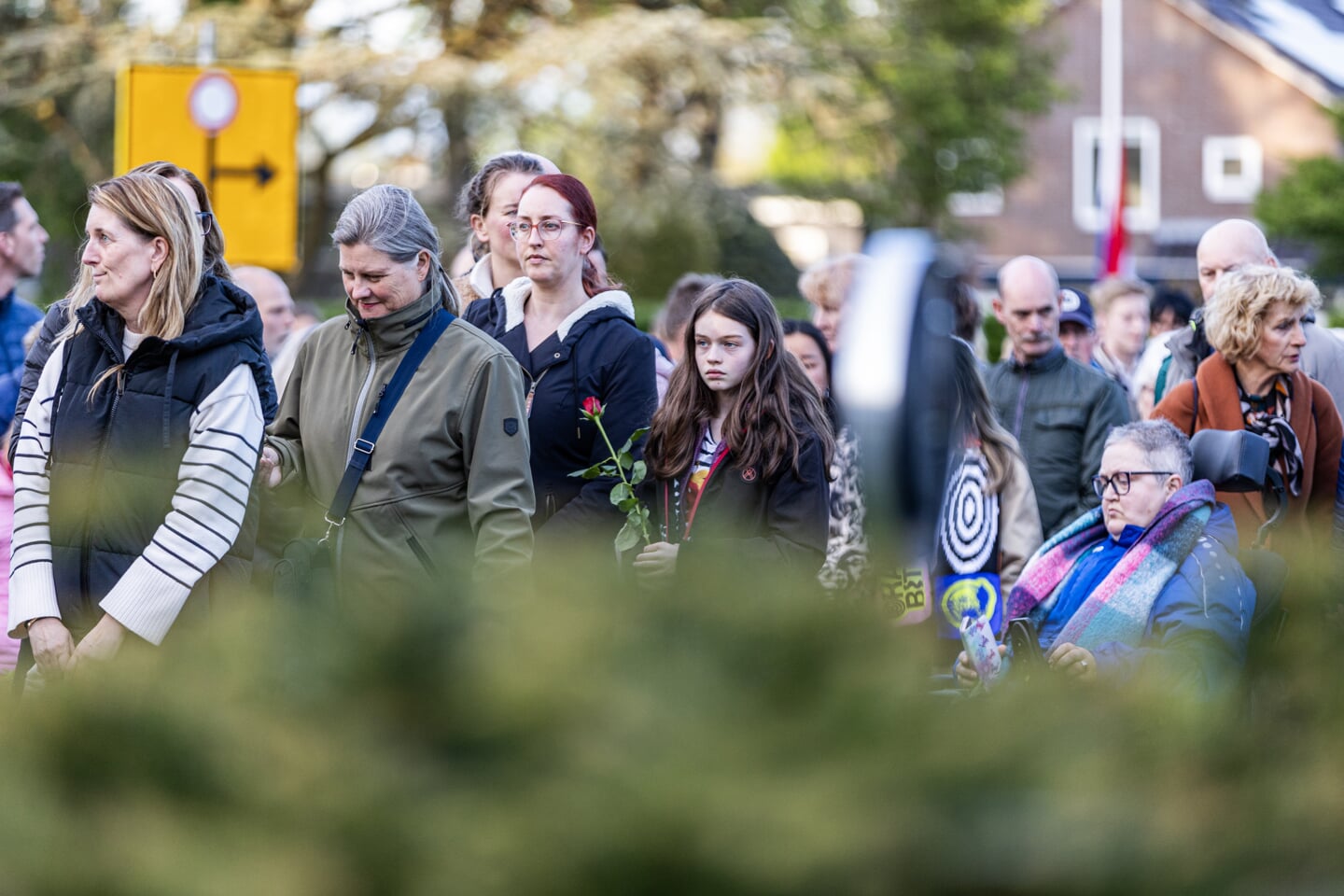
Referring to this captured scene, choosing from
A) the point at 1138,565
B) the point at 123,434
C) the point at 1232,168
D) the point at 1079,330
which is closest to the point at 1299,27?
the point at 1232,168

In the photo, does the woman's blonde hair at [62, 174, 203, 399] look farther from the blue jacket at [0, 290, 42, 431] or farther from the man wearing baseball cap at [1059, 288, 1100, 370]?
the man wearing baseball cap at [1059, 288, 1100, 370]

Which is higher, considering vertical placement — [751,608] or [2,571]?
[751,608]

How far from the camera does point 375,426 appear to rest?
393cm

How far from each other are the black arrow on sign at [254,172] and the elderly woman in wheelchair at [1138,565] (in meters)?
5.84

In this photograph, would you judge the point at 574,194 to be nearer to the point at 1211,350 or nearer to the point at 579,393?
the point at 579,393

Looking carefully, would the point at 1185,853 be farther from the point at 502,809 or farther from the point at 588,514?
the point at 588,514

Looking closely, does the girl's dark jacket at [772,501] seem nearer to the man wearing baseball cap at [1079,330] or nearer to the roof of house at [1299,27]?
the man wearing baseball cap at [1079,330]

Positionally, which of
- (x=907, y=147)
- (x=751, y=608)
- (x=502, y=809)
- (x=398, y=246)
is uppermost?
(x=907, y=147)

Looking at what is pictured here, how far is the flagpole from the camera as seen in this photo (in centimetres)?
2370

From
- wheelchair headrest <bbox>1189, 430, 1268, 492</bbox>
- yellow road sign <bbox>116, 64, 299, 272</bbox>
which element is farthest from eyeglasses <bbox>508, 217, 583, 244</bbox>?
yellow road sign <bbox>116, 64, 299, 272</bbox>

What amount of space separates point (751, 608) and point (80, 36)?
86.3ft

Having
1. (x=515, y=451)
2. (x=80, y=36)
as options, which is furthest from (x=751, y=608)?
(x=80, y=36)

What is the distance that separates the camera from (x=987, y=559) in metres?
5.02

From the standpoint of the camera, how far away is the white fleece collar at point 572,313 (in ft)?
15.3
